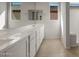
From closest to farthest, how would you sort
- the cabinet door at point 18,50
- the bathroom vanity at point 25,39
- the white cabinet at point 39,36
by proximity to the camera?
1. the cabinet door at point 18,50
2. the bathroom vanity at point 25,39
3. the white cabinet at point 39,36

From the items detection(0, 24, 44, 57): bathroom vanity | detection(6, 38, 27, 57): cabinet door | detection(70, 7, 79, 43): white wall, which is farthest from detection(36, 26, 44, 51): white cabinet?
detection(70, 7, 79, 43): white wall

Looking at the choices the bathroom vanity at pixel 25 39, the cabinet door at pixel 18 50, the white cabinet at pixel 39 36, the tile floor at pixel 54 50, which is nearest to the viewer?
the cabinet door at pixel 18 50

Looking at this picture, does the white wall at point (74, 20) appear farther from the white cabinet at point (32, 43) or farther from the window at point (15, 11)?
the window at point (15, 11)

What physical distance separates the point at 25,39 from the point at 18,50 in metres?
0.21

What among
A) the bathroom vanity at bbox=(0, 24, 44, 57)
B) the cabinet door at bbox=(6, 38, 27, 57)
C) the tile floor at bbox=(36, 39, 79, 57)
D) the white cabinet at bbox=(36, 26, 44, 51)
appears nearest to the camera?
the cabinet door at bbox=(6, 38, 27, 57)

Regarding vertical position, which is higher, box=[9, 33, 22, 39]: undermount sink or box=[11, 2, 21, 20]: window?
box=[11, 2, 21, 20]: window

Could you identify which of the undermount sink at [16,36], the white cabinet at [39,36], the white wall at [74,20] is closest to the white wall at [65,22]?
the white wall at [74,20]

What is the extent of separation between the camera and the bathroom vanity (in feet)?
5.10

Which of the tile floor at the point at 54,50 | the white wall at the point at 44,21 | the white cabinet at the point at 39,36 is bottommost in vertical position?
the tile floor at the point at 54,50

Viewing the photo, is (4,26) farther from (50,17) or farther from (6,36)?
(50,17)

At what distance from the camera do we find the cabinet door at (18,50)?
1.40 metres

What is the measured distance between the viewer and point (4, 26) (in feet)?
5.75

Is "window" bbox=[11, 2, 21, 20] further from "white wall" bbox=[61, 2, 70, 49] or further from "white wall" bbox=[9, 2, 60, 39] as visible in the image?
"white wall" bbox=[61, 2, 70, 49]

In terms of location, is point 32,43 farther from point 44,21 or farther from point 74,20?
point 74,20
